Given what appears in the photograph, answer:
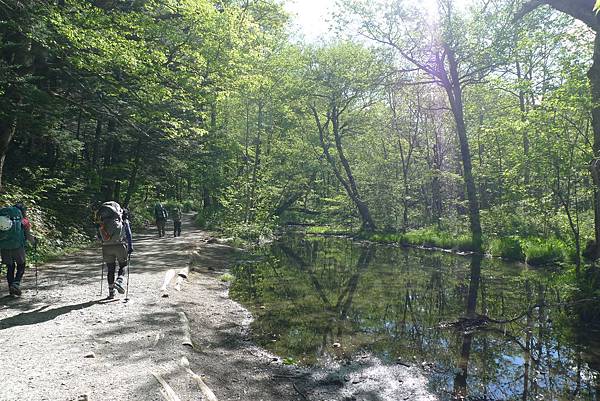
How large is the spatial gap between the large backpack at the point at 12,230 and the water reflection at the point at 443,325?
4.69 m

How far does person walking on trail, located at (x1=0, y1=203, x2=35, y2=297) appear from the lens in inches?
309

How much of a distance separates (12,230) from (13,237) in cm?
14

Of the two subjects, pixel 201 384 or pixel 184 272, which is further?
pixel 184 272

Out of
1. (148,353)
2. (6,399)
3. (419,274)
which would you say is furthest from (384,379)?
(419,274)

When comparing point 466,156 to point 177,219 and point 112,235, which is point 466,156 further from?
point 112,235

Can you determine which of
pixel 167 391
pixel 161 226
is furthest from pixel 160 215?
pixel 167 391

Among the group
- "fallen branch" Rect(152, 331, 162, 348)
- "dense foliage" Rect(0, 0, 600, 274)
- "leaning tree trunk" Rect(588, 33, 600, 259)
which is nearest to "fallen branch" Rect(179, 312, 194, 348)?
"fallen branch" Rect(152, 331, 162, 348)

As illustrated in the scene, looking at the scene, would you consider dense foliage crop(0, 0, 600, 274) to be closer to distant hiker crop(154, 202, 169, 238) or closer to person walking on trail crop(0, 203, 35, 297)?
distant hiker crop(154, 202, 169, 238)

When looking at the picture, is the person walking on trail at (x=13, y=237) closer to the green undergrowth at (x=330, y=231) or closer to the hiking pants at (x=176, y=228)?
the hiking pants at (x=176, y=228)

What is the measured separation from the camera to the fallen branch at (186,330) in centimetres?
636

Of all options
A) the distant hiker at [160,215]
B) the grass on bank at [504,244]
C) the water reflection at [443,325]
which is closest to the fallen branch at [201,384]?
the water reflection at [443,325]

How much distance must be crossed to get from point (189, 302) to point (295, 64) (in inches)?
910

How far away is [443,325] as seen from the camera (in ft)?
27.7

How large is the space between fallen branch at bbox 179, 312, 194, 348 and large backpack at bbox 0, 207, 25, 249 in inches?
130
